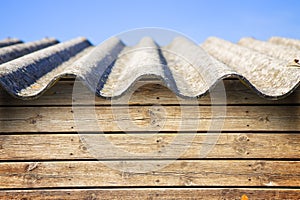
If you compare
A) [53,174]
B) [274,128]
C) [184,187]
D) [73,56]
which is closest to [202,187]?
[184,187]

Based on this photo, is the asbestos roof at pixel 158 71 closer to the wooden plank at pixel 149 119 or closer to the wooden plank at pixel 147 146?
the wooden plank at pixel 149 119

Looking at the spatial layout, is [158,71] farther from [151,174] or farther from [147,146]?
[151,174]

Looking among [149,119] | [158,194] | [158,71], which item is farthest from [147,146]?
[158,71]

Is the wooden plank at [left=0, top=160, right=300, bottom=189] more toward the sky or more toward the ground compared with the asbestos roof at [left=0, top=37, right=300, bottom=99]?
more toward the ground

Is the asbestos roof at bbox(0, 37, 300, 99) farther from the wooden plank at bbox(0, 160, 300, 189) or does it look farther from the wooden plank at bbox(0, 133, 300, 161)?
the wooden plank at bbox(0, 160, 300, 189)

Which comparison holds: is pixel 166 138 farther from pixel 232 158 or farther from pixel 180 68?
pixel 180 68

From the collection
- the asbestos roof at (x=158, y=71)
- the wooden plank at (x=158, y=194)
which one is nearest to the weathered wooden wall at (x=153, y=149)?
the wooden plank at (x=158, y=194)

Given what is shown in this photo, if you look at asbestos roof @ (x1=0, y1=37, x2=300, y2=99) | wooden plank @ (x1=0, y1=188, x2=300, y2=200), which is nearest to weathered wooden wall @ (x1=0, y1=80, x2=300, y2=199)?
wooden plank @ (x1=0, y1=188, x2=300, y2=200)

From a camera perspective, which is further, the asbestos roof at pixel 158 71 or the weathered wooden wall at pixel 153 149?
the weathered wooden wall at pixel 153 149

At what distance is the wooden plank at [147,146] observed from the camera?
3.51 metres

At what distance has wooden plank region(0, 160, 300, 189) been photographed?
3.51 m

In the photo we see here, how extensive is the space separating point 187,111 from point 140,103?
41cm

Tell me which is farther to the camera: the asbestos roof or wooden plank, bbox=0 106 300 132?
wooden plank, bbox=0 106 300 132

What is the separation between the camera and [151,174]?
11.5ft
